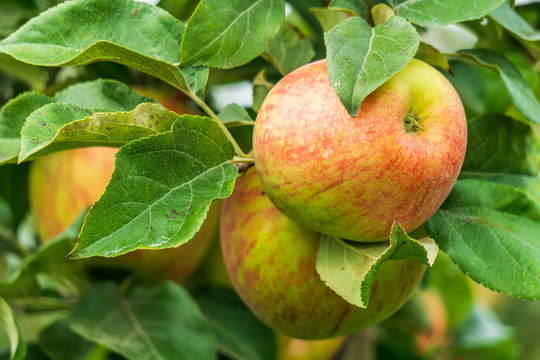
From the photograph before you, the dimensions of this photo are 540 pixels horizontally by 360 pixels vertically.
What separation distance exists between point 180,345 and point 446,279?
0.87m

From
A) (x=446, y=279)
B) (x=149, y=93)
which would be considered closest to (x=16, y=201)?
(x=149, y=93)

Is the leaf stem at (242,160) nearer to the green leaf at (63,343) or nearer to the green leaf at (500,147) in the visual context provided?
the green leaf at (500,147)

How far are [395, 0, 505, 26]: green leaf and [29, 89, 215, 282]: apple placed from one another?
0.40 meters

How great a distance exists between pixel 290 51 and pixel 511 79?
26cm

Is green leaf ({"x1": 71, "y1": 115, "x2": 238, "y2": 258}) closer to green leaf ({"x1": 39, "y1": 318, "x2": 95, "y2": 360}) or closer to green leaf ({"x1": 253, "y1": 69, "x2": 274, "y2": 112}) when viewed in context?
green leaf ({"x1": 253, "y1": 69, "x2": 274, "y2": 112})

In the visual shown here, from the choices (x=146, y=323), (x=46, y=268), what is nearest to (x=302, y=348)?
(x=146, y=323)

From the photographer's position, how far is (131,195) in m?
0.45

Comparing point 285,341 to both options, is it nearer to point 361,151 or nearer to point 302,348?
point 302,348

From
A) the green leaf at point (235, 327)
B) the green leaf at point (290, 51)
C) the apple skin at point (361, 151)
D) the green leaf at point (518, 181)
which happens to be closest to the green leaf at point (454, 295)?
the green leaf at point (235, 327)

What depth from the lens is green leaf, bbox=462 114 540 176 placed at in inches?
25.3

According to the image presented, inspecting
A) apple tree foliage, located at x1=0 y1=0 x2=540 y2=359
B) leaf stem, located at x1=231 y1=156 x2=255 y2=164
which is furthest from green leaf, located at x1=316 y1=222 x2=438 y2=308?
leaf stem, located at x1=231 y1=156 x2=255 y2=164

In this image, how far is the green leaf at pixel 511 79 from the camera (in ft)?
1.92

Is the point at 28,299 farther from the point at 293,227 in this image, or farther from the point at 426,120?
the point at 426,120

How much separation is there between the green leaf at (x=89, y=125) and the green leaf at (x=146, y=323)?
0.30 m
